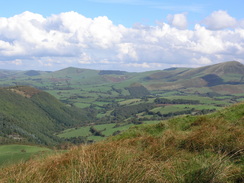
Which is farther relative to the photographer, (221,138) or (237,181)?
(221,138)

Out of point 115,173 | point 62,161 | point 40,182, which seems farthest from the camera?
point 62,161

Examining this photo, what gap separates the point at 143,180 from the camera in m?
5.47

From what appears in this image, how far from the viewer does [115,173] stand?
5449mm

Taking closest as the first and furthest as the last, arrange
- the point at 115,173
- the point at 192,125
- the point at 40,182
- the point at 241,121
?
the point at 115,173, the point at 40,182, the point at 241,121, the point at 192,125

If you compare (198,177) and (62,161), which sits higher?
(198,177)

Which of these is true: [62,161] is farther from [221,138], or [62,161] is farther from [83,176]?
[221,138]

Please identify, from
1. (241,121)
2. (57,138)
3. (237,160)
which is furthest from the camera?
(57,138)

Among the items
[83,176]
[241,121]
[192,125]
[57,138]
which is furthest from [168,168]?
[57,138]

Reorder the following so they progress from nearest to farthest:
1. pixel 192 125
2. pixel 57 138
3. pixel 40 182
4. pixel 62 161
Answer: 1. pixel 40 182
2. pixel 62 161
3. pixel 192 125
4. pixel 57 138

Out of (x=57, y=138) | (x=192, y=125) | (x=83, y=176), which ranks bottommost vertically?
(x=57, y=138)

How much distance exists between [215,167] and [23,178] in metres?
5.02

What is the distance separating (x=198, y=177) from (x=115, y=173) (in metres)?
2.04

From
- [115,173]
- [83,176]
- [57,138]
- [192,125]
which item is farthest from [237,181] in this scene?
[57,138]

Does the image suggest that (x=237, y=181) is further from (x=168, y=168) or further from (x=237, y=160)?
(x=168, y=168)
